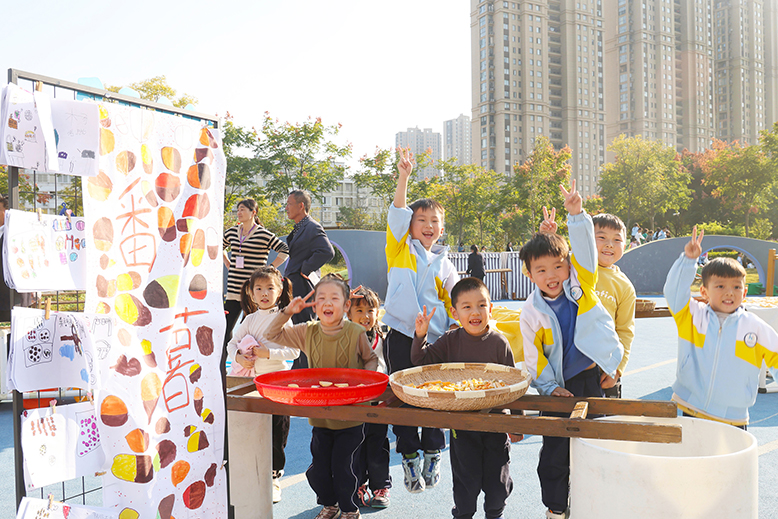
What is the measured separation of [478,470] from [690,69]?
335 ft

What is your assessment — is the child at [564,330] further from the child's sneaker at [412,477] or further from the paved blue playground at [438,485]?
the child's sneaker at [412,477]

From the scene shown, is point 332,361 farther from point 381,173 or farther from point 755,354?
point 381,173

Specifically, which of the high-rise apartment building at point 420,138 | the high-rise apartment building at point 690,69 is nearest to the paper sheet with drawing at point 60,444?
the high-rise apartment building at point 690,69

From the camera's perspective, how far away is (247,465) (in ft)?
8.64

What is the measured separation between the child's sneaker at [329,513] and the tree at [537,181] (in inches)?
1313

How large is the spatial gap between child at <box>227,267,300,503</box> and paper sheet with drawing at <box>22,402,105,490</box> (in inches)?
56.1

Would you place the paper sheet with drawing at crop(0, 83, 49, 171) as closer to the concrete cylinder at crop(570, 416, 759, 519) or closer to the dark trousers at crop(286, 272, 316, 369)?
the concrete cylinder at crop(570, 416, 759, 519)

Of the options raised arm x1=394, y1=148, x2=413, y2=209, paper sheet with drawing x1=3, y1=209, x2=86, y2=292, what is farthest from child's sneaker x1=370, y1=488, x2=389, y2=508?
paper sheet with drawing x1=3, y1=209, x2=86, y2=292

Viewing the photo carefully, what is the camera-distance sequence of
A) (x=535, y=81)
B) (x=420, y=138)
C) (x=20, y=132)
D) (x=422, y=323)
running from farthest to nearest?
(x=420, y=138)
(x=535, y=81)
(x=422, y=323)
(x=20, y=132)

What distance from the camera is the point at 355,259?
15.9m

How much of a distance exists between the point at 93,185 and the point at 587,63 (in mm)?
95029

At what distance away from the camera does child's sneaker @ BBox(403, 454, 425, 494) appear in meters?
3.07

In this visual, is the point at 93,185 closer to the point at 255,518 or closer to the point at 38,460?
the point at 38,460

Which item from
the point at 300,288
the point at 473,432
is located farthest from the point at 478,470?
the point at 300,288
